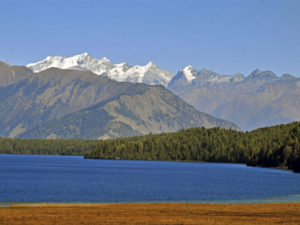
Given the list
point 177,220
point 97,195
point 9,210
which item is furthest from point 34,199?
point 177,220

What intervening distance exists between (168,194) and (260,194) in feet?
63.4

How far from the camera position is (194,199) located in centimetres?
10888

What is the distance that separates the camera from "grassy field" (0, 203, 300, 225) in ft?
215

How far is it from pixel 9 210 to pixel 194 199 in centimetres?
4138

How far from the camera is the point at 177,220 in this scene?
66812 millimetres

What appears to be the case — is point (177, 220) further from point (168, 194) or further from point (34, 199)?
point (168, 194)

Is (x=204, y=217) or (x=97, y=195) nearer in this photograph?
(x=204, y=217)

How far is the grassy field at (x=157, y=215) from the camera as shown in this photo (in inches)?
2584

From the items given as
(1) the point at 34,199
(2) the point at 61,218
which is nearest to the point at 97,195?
(1) the point at 34,199

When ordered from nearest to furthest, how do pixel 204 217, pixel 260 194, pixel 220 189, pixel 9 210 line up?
pixel 204 217
pixel 9 210
pixel 260 194
pixel 220 189

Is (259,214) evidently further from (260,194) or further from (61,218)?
(260,194)

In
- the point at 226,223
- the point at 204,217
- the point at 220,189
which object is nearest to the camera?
the point at 226,223

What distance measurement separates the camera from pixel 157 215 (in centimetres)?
7256

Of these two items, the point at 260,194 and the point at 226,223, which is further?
the point at 260,194
